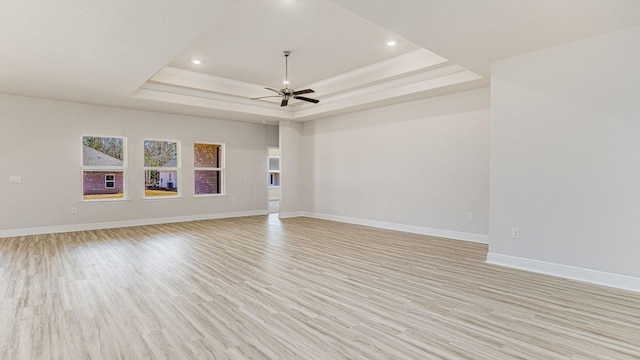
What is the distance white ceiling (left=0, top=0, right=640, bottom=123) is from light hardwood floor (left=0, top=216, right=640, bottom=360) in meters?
2.64

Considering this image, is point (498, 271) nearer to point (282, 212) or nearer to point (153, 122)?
point (282, 212)

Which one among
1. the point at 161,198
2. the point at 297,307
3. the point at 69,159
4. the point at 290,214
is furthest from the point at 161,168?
the point at 297,307

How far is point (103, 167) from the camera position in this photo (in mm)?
7227

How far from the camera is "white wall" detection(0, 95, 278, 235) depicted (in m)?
6.25

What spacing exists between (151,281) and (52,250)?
8.83 feet

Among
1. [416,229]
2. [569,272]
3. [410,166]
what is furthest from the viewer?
[410,166]

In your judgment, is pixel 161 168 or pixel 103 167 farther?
pixel 161 168

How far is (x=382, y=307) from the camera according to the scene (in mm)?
2924

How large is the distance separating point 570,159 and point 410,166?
123 inches

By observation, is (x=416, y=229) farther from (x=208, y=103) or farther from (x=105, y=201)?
(x=105, y=201)

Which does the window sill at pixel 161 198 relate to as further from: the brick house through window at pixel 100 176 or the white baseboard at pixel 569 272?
the white baseboard at pixel 569 272

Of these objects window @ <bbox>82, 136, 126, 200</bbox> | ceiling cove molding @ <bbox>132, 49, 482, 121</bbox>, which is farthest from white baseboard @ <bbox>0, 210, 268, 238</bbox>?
ceiling cove molding @ <bbox>132, 49, 482, 121</bbox>

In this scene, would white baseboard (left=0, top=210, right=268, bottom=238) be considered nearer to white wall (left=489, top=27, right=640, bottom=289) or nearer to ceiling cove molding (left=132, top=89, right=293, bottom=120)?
ceiling cove molding (left=132, top=89, right=293, bottom=120)

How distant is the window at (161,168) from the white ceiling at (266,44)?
41.9 inches
